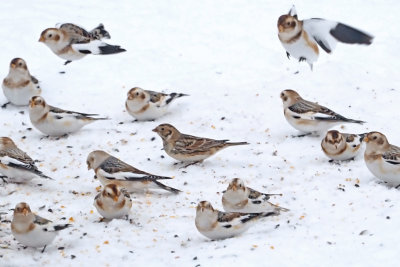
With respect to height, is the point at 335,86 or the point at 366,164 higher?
the point at 335,86

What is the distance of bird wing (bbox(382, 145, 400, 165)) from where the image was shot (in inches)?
343

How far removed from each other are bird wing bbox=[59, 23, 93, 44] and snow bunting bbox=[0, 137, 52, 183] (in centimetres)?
285

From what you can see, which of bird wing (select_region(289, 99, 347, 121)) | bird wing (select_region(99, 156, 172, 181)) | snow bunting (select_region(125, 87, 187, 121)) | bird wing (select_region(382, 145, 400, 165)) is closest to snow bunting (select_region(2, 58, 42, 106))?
snow bunting (select_region(125, 87, 187, 121))

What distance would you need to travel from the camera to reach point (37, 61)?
41.8ft

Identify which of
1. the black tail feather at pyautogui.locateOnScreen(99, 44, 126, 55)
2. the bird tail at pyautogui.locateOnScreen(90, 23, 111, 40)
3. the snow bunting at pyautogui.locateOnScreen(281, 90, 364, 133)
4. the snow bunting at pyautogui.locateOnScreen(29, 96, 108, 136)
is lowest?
the snow bunting at pyautogui.locateOnScreen(29, 96, 108, 136)

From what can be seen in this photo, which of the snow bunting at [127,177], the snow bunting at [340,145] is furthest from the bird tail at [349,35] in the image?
the snow bunting at [127,177]

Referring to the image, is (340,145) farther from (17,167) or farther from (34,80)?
(34,80)

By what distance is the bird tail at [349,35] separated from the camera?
373 inches

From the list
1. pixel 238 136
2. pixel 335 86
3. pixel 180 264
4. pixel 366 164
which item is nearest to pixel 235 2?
pixel 335 86

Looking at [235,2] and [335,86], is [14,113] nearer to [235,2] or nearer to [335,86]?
[335,86]

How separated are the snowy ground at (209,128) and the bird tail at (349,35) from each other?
4.25 ft

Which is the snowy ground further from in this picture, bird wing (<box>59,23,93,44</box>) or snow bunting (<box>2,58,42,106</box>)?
bird wing (<box>59,23,93,44</box>)

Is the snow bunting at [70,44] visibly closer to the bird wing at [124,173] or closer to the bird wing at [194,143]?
the bird wing at [194,143]

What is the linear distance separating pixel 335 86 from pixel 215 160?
2667 millimetres
